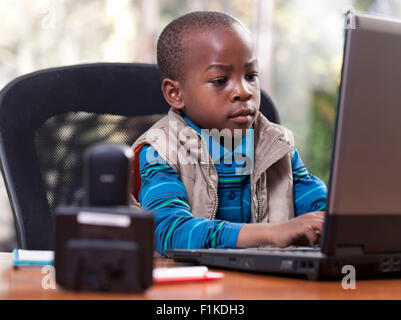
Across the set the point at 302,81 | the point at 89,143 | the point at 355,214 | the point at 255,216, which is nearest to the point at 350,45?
the point at 355,214

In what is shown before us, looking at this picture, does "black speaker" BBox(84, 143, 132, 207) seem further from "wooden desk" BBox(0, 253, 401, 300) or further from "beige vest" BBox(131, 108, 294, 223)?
"beige vest" BBox(131, 108, 294, 223)

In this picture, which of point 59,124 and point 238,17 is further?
point 238,17

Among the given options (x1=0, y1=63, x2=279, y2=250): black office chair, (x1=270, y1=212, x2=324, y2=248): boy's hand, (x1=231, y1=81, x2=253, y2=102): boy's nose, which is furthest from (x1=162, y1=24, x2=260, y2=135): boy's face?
(x1=270, y1=212, x2=324, y2=248): boy's hand

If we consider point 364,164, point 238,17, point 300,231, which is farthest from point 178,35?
point 238,17

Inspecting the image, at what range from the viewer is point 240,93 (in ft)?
3.94

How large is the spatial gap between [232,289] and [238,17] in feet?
11.8

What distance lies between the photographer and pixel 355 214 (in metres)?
0.69

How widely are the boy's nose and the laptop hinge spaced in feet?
1.80

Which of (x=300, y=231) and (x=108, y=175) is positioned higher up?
(x=108, y=175)

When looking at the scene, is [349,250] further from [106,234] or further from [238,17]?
[238,17]

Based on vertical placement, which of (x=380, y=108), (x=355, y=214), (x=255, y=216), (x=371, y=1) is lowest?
(x=255, y=216)
